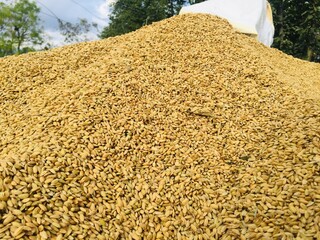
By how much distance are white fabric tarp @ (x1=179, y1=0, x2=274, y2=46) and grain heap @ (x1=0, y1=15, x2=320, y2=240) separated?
338 cm

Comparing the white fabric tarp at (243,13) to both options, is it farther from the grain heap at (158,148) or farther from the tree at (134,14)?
the tree at (134,14)

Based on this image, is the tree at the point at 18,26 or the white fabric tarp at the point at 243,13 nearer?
the white fabric tarp at the point at 243,13

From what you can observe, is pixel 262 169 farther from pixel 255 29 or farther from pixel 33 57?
pixel 255 29

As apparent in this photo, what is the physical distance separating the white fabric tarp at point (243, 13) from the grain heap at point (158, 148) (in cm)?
338

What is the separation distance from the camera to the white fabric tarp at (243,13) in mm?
9258

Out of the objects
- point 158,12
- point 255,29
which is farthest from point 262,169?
point 158,12

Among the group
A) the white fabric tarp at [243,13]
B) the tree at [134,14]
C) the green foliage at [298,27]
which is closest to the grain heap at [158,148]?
the white fabric tarp at [243,13]

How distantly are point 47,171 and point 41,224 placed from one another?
631 millimetres

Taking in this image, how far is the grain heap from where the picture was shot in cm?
293

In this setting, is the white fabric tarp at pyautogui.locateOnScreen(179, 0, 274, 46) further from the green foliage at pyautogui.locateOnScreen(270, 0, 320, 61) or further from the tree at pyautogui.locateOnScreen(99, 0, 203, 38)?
the tree at pyautogui.locateOnScreen(99, 0, 203, 38)

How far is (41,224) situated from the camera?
8.57 feet

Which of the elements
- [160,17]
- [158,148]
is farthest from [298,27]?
[158,148]

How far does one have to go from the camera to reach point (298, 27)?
21.6 m

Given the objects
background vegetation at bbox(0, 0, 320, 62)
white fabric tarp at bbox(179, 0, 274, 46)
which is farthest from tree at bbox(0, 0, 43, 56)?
white fabric tarp at bbox(179, 0, 274, 46)
